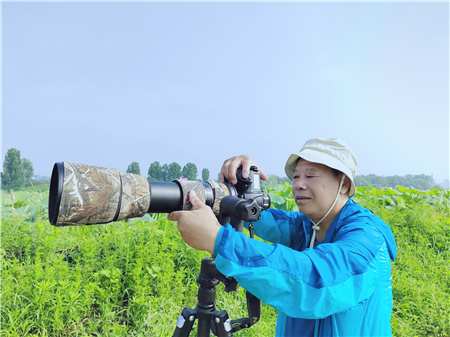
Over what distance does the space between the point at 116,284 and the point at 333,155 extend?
6.06ft

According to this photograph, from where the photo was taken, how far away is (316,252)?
0.91 meters

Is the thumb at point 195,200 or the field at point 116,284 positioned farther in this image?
the field at point 116,284

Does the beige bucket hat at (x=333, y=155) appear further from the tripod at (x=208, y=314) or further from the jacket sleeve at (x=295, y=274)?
the tripod at (x=208, y=314)

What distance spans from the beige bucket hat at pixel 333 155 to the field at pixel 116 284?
53.7 inches

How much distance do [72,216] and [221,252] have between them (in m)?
0.51

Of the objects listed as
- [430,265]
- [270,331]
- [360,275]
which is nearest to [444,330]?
[430,265]

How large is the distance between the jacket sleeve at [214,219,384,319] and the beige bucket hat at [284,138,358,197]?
17.4 inches

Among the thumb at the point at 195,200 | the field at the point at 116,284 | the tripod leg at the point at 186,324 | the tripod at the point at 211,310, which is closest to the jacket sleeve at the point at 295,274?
the thumb at the point at 195,200

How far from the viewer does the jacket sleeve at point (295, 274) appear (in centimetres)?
85

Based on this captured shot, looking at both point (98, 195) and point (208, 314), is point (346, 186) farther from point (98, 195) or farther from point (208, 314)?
point (98, 195)

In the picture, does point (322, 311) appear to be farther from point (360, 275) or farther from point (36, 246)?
point (36, 246)

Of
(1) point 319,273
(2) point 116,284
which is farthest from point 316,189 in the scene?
(2) point 116,284

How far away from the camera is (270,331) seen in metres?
2.08

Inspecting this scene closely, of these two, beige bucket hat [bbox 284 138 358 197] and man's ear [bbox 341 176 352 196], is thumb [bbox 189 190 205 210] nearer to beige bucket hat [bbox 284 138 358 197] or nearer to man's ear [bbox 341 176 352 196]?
beige bucket hat [bbox 284 138 358 197]
